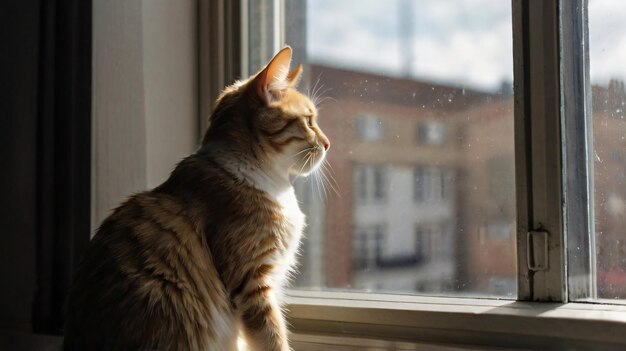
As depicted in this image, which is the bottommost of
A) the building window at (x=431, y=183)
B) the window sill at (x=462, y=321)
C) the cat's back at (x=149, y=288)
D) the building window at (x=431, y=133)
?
the window sill at (x=462, y=321)

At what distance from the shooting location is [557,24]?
1.41 m

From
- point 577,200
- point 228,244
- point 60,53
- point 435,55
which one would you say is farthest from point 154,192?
point 577,200

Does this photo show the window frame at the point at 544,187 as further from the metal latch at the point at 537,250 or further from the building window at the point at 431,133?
the building window at the point at 431,133

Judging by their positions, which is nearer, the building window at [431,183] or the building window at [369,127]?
the building window at [431,183]

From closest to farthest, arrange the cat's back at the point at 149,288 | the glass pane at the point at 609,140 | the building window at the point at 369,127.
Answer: the cat's back at the point at 149,288 < the glass pane at the point at 609,140 < the building window at the point at 369,127

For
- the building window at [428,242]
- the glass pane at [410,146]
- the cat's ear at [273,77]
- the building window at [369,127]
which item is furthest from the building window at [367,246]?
the cat's ear at [273,77]

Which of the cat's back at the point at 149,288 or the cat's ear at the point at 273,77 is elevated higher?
the cat's ear at the point at 273,77

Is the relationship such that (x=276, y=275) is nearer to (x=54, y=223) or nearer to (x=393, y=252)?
(x=393, y=252)

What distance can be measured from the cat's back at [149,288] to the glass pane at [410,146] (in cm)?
57

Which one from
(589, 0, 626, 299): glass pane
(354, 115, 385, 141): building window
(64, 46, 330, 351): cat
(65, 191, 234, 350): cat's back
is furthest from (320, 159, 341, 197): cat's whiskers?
(589, 0, 626, 299): glass pane

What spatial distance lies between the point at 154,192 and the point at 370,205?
0.60 m

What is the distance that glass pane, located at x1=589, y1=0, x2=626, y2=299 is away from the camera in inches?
54.5

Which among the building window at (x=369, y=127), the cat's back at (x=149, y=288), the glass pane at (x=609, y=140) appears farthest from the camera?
the building window at (x=369, y=127)

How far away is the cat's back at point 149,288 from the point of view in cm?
120
